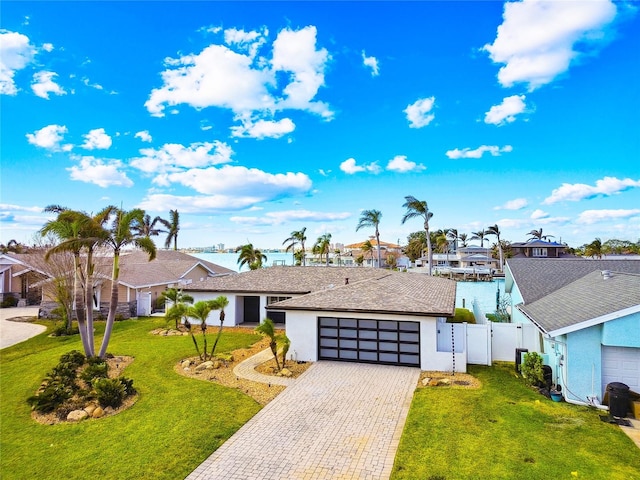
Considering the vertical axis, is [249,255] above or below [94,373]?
above

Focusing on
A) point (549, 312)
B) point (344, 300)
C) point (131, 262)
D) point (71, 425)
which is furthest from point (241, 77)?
point (131, 262)

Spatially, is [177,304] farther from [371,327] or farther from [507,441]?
[507,441]

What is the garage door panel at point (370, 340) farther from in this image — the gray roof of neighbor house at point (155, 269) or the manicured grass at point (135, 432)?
the gray roof of neighbor house at point (155, 269)

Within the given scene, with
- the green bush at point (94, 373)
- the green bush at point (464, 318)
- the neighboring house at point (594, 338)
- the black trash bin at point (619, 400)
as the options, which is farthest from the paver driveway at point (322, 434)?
the green bush at point (464, 318)

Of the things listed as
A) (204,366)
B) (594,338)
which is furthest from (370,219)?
(594,338)

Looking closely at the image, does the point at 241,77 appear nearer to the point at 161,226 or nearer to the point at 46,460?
the point at 46,460

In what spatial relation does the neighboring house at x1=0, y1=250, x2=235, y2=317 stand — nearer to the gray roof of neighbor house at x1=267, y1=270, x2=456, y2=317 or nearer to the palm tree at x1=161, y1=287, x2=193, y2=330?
the palm tree at x1=161, y1=287, x2=193, y2=330
